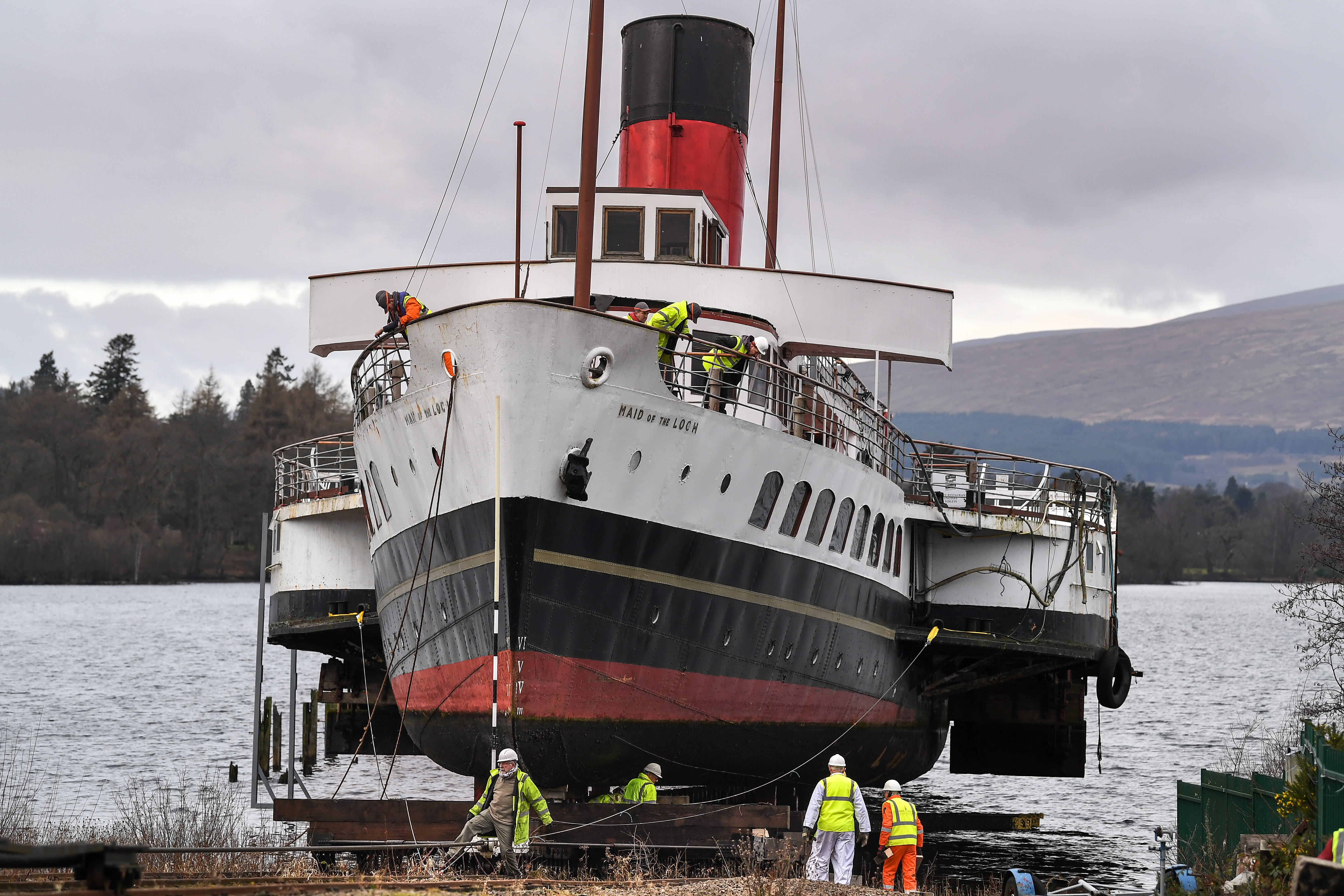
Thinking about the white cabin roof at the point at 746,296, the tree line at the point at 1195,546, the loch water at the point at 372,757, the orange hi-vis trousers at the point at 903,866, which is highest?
the tree line at the point at 1195,546

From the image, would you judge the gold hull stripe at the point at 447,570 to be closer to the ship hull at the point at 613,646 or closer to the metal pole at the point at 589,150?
the ship hull at the point at 613,646

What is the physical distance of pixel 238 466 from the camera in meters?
112

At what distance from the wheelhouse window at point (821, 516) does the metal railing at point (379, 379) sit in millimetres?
5135

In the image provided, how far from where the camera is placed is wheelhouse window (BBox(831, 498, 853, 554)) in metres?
18.2

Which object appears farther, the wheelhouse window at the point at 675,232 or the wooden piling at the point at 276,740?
the wooden piling at the point at 276,740

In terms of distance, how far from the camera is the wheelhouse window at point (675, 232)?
2152cm

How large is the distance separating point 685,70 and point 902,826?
1453 cm

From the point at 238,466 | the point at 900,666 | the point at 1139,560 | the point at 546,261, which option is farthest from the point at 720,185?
the point at 1139,560

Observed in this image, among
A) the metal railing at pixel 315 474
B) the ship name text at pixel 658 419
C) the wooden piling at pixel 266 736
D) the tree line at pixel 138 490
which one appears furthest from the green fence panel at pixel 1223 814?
the tree line at pixel 138 490

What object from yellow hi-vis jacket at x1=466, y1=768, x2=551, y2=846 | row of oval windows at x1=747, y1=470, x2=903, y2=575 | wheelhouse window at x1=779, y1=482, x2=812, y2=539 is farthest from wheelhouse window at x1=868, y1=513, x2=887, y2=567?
yellow hi-vis jacket at x1=466, y1=768, x2=551, y2=846

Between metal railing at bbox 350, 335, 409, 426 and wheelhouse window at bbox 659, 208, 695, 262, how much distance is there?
181 inches

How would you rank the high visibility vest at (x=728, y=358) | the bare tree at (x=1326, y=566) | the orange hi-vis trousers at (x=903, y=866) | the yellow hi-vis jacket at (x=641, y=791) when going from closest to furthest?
the yellow hi-vis jacket at (x=641, y=791), the orange hi-vis trousers at (x=903, y=866), the high visibility vest at (x=728, y=358), the bare tree at (x=1326, y=566)

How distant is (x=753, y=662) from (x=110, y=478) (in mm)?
106292

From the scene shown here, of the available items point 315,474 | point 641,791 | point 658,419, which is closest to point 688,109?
point 315,474
